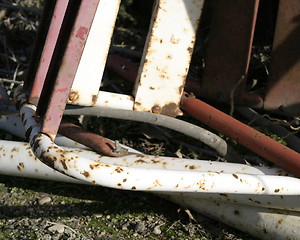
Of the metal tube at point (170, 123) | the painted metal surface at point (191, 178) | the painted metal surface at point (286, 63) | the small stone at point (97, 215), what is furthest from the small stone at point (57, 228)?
the painted metal surface at point (286, 63)

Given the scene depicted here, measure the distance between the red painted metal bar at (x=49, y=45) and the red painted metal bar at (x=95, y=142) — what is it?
233 millimetres

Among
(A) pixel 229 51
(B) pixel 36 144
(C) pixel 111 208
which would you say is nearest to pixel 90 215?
(C) pixel 111 208

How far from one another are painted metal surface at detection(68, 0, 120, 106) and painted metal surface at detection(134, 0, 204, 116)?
23 centimetres

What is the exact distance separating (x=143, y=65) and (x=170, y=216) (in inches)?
Result: 30.9

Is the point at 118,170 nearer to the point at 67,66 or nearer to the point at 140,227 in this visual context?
the point at 67,66

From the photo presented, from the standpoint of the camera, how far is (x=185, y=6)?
261 centimetres

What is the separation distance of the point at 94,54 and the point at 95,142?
16.5 inches

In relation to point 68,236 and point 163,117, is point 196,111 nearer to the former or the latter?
point 163,117

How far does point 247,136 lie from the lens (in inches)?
100

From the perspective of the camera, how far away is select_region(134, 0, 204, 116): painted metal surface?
8.48ft

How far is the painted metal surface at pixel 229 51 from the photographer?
2828 millimetres

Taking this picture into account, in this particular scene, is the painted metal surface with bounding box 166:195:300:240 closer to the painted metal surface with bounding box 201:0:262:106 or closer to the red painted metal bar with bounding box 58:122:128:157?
the red painted metal bar with bounding box 58:122:128:157

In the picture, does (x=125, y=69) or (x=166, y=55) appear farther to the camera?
(x=125, y=69)

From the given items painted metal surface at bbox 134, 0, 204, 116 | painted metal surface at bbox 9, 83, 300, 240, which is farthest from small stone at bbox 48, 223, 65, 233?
painted metal surface at bbox 134, 0, 204, 116
